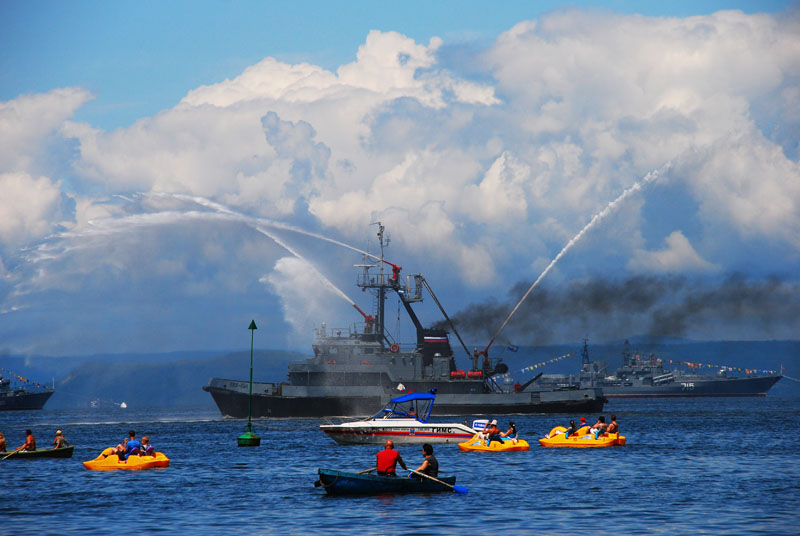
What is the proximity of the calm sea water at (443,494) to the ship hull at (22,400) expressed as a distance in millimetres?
135474

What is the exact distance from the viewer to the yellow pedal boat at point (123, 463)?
49.1 metres

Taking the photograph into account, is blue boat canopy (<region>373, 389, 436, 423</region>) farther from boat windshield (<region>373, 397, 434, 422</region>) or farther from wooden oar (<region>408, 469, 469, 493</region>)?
wooden oar (<region>408, 469, 469, 493</region>)

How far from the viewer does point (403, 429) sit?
62844mm

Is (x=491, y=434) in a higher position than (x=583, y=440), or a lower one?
higher

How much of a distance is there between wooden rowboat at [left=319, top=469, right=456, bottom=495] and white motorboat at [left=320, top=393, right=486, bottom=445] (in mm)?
24538

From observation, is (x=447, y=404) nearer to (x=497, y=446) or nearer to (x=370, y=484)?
(x=497, y=446)

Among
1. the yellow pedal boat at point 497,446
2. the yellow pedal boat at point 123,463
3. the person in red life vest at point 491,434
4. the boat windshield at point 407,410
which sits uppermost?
the boat windshield at point 407,410

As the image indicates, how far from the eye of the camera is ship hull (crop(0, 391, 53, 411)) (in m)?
186

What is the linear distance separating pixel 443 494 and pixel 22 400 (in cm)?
17051

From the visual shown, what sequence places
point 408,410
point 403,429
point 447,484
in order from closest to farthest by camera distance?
point 447,484
point 403,429
point 408,410

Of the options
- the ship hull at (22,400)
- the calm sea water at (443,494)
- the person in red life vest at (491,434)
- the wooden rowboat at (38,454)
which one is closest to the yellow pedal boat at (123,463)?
the calm sea water at (443,494)

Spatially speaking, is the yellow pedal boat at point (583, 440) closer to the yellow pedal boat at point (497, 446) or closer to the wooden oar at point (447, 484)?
the yellow pedal boat at point (497, 446)

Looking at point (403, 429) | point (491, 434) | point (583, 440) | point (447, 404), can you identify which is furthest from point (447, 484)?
point (447, 404)

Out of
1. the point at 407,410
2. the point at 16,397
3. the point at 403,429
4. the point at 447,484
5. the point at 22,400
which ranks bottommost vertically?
the point at 447,484
